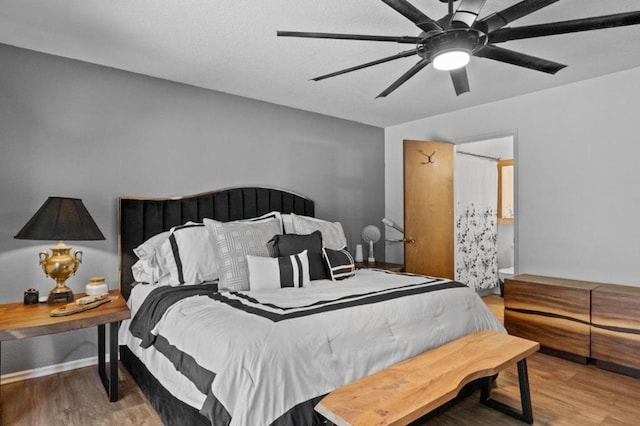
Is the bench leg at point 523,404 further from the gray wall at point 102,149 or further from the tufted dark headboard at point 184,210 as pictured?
the gray wall at point 102,149

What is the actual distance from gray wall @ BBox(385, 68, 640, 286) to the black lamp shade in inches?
156

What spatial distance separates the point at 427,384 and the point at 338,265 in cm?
140

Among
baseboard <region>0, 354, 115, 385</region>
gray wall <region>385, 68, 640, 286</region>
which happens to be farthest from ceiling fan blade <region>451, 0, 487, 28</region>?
baseboard <region>0, 354, 115, 385</region>

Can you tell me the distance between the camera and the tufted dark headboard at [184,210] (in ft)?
10.3

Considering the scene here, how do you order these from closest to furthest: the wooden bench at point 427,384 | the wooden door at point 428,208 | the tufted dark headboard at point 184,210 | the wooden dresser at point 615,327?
1. the wooden bench at point 427,384
2. the wooden dresser at point 615,327
3. the tufted dark headboard at point 184,210
4. the wooden door at point 428,208

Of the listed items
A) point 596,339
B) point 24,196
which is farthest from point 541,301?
point 24,196

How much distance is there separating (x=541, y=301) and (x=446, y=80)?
7.20ft

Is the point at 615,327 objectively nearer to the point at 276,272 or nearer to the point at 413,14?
the point at 276,272

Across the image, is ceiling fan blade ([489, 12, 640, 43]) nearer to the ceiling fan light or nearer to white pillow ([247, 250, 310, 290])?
the ceiling fan light

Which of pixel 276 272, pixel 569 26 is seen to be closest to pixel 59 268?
pixel 276 272

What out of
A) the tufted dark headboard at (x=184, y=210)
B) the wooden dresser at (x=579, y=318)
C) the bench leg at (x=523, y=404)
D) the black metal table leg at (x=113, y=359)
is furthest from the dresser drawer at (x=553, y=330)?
the black metal table leg at (x=113, y=359)

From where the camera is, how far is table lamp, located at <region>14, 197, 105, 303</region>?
2404 millimetres

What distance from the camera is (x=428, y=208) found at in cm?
449

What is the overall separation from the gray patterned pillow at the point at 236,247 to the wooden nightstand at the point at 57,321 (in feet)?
2.18
